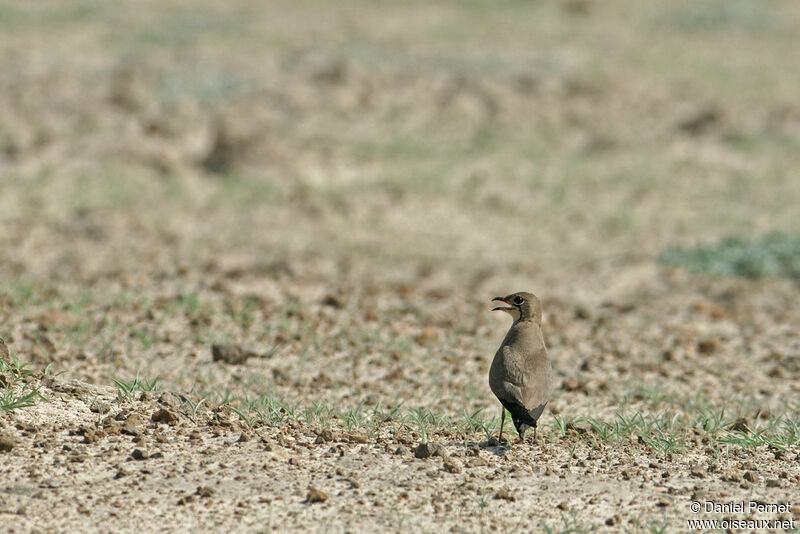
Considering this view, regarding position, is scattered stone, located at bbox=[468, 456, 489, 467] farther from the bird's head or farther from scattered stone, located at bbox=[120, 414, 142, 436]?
scattered stone, located at bbox=[120, 414, 142, 436]

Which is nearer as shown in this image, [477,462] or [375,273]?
[477,462]

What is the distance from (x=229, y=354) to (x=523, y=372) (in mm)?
2512

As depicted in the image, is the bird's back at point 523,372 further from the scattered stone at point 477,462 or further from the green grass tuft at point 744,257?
the green grass tuft at point 744,257

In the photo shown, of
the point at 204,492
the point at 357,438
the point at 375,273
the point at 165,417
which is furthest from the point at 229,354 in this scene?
the point at 375,273

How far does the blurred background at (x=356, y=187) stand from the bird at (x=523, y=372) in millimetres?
1394

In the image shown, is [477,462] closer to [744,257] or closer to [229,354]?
[229,354]

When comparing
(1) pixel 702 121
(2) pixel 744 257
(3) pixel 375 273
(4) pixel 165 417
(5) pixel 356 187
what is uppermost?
(1) pixel 702 121

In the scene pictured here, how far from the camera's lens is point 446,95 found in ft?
48.8

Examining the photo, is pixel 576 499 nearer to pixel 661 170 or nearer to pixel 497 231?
pixel 497 231

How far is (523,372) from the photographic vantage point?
3.85m

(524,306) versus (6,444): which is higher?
(524,306)

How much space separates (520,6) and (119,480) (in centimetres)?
2274

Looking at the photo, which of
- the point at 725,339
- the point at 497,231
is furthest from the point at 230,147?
the point at 725,339

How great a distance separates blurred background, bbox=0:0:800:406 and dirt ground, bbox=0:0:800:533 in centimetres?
5
